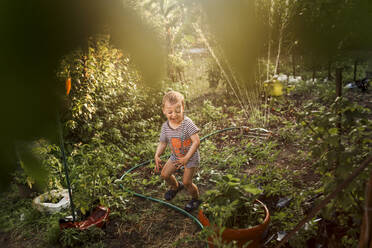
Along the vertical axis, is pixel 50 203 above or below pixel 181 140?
below

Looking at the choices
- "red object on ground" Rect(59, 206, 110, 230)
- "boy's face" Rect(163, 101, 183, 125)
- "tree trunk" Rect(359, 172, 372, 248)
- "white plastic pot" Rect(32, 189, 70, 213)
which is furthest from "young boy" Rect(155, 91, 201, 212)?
"tree trunk" Rect(359, 172, 372, 248)

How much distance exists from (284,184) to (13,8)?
9.74 ft

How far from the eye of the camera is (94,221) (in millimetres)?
2725

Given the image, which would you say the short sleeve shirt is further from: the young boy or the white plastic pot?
the white plastic pot

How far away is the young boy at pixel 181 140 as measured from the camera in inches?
110

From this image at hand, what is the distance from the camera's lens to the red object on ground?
8.59 ft

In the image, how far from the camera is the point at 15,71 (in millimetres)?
277

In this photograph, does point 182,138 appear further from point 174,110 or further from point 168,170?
point 168,170

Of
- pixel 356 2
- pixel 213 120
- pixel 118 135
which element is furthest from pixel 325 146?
pixel 213 120

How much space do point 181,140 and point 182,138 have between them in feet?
0.09

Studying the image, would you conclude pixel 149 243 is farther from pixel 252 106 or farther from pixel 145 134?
pixel 252 106

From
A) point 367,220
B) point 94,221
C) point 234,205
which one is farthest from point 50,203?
point 367,220

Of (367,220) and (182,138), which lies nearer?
(367,220)

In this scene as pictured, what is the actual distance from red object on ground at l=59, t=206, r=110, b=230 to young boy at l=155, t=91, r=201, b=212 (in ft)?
2.21
